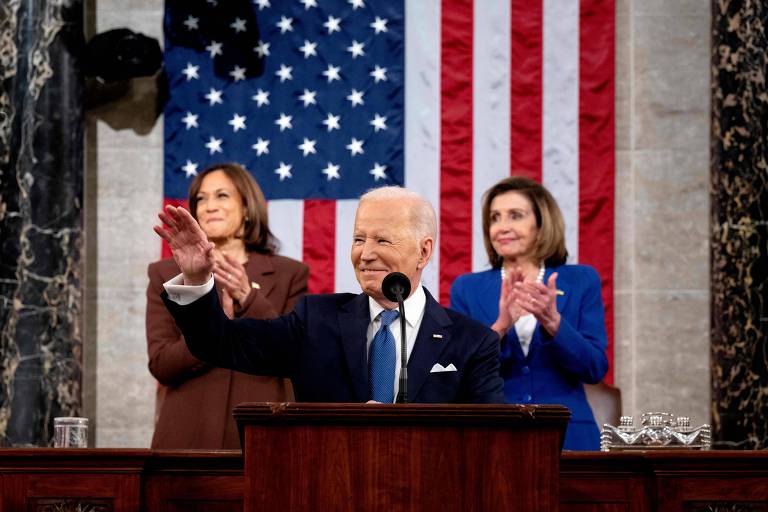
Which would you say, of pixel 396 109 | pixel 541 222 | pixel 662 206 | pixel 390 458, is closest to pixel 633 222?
pixel 662 206

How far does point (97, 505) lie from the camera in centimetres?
336

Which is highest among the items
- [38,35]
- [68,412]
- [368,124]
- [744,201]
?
[38,35]

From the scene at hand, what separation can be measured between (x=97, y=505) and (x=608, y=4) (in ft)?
14.1

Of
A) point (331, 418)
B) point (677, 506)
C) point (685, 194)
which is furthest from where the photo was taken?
point (685, 194)

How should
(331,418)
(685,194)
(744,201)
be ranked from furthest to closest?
(685,194) → (744,201) → (331,418)

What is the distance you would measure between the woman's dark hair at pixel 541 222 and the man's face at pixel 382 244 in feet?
4.65

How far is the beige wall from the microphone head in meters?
3.78

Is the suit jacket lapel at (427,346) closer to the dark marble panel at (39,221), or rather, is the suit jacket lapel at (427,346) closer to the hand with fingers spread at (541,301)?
the hand with fingers spread at (541,301)

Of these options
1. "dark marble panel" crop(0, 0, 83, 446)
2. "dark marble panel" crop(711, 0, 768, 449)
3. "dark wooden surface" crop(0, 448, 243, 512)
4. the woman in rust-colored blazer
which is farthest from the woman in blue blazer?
"dark marble panel" crop(0, 0, 83, 446)

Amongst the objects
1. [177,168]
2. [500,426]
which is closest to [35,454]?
[500,426]

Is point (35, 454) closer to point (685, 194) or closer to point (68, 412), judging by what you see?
point (68, 412)

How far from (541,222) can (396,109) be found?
2028 millimetres

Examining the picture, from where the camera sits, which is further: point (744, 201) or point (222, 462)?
point (744, 201)

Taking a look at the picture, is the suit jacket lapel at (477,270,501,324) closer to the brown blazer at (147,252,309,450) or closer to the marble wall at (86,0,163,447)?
the brown blazer at (147,252,309,450)
